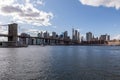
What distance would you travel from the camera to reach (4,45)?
18200 centimetres

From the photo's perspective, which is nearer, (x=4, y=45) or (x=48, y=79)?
(x=48, y=79)

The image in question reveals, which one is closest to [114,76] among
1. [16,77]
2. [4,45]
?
[16,77]

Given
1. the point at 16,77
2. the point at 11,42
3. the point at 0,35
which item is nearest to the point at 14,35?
the point at 11,42

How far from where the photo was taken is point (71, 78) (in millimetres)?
29375

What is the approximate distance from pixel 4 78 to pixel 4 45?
157 meters

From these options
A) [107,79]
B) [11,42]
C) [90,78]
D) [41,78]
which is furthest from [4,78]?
[11,42]

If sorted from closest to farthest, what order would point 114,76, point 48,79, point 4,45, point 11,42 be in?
point 48,79 → point 114,76 → point 11,42 → point 4,45

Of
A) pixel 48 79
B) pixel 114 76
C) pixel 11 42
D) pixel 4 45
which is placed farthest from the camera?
pixel 4 45

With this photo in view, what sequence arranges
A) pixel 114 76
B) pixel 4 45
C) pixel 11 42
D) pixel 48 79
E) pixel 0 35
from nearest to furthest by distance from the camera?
pixel 48 79 → pixel 114 76 → pixel 0 35 → pixel 11 42 → pixel 4 45

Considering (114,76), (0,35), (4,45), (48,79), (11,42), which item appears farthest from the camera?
(4,45)

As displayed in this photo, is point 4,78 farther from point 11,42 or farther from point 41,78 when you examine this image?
point 11,42

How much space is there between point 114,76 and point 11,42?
145941mm

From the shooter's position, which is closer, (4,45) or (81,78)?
(81,78)

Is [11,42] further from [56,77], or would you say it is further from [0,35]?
[56,77]
